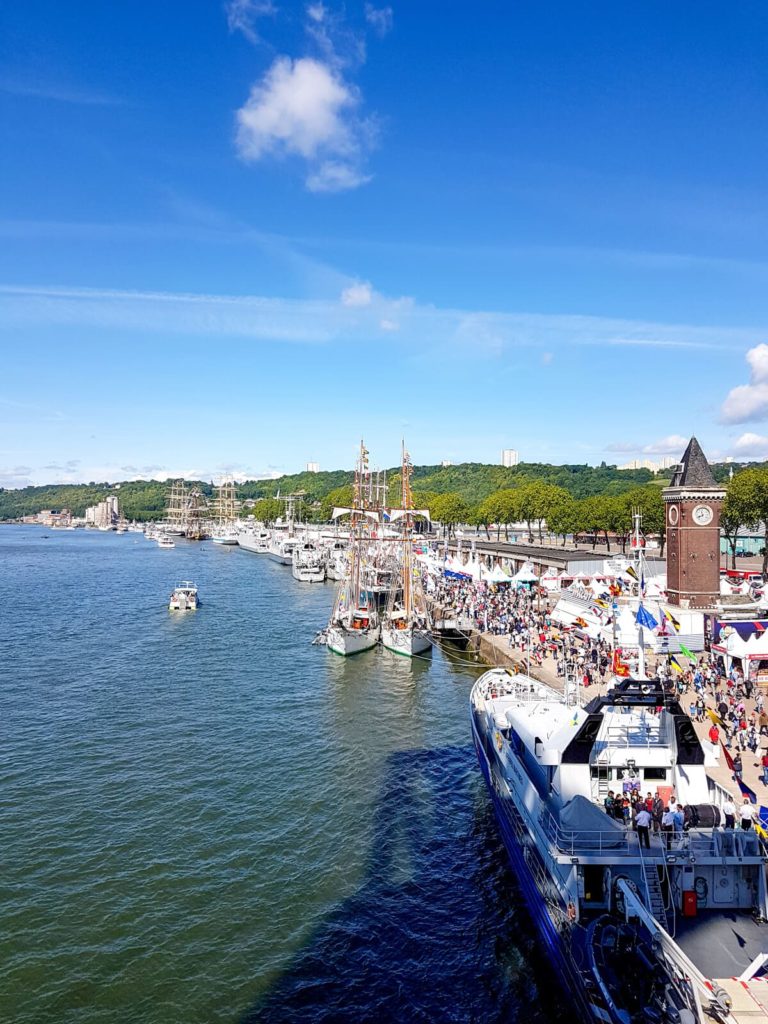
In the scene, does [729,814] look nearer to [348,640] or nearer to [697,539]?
[348,640]

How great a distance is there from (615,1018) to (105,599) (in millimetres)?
85418

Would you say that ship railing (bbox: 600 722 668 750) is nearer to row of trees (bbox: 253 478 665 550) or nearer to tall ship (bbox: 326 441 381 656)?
tall ship (bbox: 326 441 381 656)

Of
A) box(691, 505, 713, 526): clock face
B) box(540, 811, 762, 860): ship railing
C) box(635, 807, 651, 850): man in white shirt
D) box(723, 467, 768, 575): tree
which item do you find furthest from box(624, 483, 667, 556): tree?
box(635, 807, 651, 850): man in white shirt

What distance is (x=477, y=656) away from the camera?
192 ft

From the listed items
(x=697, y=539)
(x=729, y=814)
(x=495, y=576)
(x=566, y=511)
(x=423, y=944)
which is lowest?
(x=423, y=944)

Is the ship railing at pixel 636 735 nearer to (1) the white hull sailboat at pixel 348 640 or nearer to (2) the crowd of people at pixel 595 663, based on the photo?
(2) the crowd of people at pixel 595 663

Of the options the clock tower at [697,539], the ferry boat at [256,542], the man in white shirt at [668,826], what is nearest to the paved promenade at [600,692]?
the man in white shirt at [668,826]

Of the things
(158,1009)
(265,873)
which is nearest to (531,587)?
(265,873)

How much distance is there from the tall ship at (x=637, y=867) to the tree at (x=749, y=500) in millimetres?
62380

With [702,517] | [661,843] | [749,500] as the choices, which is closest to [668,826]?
[661,843]

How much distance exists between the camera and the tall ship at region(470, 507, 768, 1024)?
15219mm

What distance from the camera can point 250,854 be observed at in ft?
84.9

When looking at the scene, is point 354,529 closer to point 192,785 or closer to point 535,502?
point 192,785

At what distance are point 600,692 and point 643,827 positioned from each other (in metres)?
21.8
